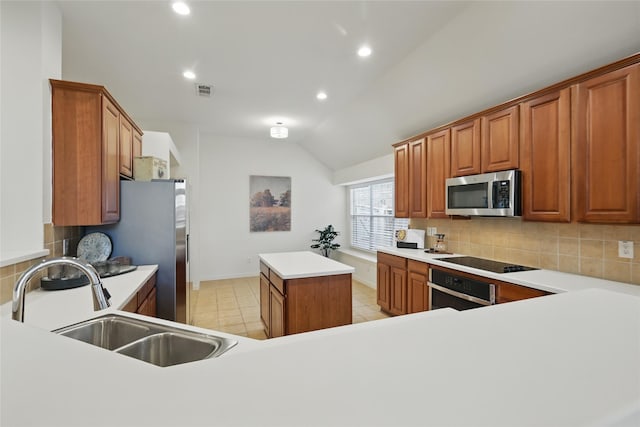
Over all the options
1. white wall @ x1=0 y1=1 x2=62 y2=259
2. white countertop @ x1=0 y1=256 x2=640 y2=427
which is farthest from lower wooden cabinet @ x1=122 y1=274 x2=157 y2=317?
white countertop @ x1=0 y1=256 x2=640 y2=427

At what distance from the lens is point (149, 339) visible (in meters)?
1.33

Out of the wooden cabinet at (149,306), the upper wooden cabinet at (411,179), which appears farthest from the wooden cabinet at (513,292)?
the wooden cabinet at (149,306)

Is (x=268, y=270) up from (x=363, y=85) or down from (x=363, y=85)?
down

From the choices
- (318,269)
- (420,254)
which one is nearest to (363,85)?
(420,254)

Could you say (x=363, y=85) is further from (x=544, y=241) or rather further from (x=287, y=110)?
(x=544, y=241)

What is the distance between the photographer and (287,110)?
4.54 meters

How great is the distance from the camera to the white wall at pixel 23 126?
1981 millimetres

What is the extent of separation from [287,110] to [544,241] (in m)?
3.66

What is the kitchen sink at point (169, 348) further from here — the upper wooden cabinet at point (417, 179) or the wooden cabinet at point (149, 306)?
the upper wooden cabinet at point (417, 179)

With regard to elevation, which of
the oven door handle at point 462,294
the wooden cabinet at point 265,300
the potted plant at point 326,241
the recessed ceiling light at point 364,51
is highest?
the recessed ceiling light at point 364,51

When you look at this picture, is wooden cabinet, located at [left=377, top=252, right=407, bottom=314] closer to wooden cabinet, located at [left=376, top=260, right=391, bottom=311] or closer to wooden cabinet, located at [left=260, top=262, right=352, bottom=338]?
wooden cabinet, located at [left=376, top=260, right=391, bottom=311]

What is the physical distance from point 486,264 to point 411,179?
141cm

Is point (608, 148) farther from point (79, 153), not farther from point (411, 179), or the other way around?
point (79, 153)

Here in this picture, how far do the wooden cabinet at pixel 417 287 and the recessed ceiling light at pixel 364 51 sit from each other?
224 cm
